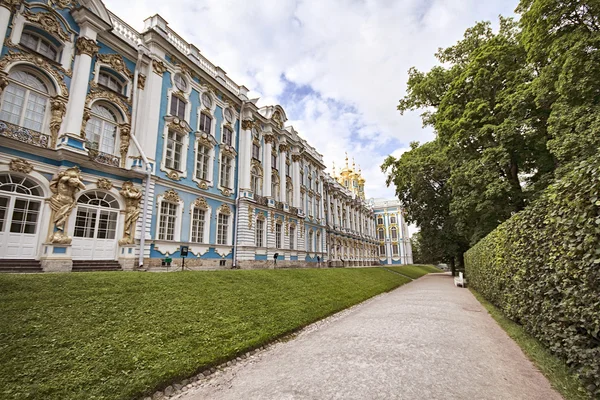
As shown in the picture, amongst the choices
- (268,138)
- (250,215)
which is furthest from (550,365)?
(268,138)

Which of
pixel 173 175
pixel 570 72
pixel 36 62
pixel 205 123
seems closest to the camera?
pixel 570 72

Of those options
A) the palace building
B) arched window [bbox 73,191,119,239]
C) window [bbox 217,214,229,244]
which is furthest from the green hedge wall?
window [bbox 217,214,229,244]

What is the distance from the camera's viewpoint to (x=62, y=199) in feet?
35.4

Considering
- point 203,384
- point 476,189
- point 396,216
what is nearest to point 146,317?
point 203,384

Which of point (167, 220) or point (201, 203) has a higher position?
point (201, 203)

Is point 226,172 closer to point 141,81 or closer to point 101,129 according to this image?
point 141,81

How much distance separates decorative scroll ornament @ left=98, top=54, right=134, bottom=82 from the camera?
13241 mm

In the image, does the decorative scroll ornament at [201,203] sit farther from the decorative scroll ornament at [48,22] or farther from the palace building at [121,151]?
the decorative scroll ornament at [48,22]

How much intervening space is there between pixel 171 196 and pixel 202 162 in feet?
10.8

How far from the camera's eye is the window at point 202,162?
56.5 feet

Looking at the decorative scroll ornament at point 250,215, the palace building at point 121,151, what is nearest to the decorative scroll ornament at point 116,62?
the palace building at point 121,151

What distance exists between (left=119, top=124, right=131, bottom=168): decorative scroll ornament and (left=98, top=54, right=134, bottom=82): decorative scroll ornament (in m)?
2.77

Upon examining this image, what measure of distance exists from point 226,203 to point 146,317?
1320cm

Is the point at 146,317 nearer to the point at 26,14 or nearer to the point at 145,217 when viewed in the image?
the point at 145,217
